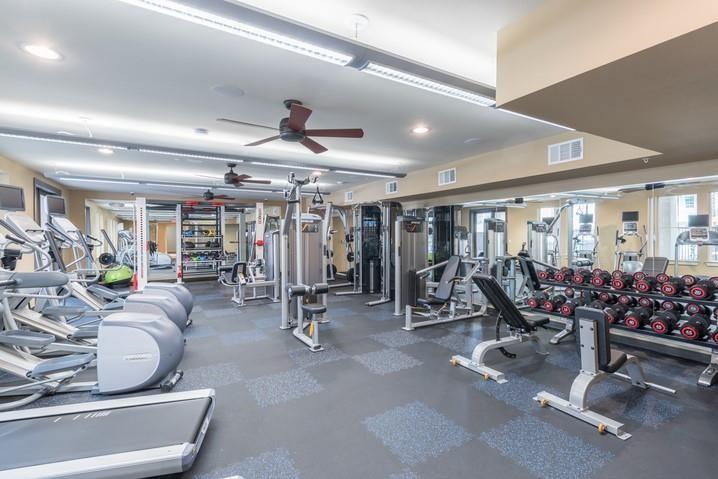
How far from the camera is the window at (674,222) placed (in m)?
4.01

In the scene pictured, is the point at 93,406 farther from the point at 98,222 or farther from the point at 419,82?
the point at 98,222

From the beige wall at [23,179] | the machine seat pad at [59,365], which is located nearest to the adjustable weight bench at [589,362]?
the machine seat pad at [59,365]

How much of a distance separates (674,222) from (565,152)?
62.7 inches

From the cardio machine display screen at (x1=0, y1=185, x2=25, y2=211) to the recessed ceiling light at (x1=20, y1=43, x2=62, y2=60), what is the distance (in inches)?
58.6

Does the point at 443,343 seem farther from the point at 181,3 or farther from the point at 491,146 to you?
the point at 181,3

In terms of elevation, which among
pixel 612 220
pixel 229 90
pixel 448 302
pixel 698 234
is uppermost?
pixel 229 90

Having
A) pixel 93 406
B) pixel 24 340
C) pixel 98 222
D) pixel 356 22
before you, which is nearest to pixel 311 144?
pixel 356 22

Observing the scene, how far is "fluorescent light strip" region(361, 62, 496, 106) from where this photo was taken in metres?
2.47

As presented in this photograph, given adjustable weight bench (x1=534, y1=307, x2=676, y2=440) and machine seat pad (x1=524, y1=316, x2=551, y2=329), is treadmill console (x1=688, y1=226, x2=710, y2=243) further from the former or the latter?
adjustable weight bench (x1=534, y1=307, x2=676, y2=440)

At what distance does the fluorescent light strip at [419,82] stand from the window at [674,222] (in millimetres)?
2918

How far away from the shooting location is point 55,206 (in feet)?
Result: 14.4

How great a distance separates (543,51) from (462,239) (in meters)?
5.08

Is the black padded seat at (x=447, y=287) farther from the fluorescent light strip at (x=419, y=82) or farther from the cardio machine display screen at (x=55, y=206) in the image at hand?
the cardio machine display screen at (x=55, y=206)

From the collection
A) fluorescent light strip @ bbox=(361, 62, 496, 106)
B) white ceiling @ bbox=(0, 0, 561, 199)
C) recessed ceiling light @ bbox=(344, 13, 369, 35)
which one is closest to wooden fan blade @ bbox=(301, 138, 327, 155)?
white ceiling @ bbox=(0, 0, 561, 199)
